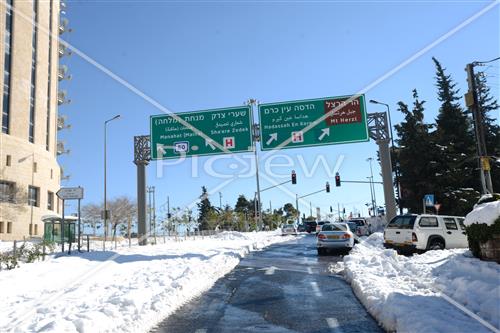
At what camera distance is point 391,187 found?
2592 cm

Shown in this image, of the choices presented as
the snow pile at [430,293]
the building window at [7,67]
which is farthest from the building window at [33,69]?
the snow pile at [430,293]

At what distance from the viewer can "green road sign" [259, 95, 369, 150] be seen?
25.1 m

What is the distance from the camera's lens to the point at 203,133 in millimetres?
26188

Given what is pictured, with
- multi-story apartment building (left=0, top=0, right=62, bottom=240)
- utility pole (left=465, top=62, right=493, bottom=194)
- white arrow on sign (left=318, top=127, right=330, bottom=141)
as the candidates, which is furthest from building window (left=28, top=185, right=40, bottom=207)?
utility pole (left=465, top=62, right=493, bottom=194)

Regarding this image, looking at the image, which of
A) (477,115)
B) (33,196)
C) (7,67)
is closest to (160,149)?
(477,115)

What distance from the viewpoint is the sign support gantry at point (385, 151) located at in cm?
2558

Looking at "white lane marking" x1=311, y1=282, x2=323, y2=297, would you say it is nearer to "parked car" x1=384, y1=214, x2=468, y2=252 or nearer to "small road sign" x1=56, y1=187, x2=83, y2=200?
"parked car" x1=384, y1=214, x2=468, y2=252

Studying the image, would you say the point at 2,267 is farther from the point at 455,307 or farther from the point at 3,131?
the point at 3,131

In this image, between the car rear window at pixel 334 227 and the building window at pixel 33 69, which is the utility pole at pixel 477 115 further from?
the building window at pixel 33 69

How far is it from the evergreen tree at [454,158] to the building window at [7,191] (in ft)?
136

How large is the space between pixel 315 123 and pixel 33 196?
39415 mm

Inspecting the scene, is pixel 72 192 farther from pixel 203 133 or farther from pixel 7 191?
pixel 7 191

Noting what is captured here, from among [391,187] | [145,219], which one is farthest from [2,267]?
[391,187]

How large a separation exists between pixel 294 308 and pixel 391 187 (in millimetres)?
18513
